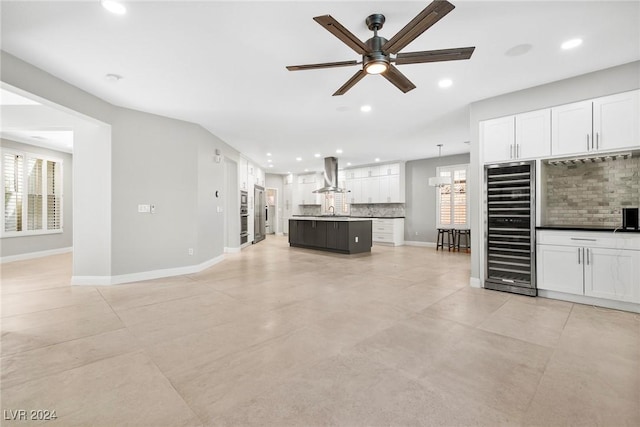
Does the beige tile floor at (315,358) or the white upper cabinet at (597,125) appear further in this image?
the white upper cabinet at (597,125)

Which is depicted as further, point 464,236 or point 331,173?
point 331,173

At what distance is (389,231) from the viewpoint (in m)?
9.39

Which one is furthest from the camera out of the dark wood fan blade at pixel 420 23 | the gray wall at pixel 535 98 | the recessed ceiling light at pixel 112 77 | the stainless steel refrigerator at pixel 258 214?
the stainless steel refrigerator at pixel 258 214

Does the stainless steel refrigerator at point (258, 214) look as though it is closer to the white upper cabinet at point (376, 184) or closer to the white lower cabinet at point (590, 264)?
the white upper cabinet at point (376, 184)

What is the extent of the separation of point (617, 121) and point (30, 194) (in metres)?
11.1

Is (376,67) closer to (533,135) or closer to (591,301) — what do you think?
(533,135)

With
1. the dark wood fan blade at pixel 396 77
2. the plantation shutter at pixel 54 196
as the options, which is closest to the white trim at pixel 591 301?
the dark wood fan blade at pixel 396 77

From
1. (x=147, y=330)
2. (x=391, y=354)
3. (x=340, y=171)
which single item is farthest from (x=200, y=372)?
(x=340, y=171)

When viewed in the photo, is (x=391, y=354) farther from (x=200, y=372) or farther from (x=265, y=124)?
(x=265, y=124)

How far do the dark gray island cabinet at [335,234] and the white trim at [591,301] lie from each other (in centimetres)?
419

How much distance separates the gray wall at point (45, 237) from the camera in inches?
251

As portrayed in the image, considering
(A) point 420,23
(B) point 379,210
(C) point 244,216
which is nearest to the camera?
(A) point 420,23

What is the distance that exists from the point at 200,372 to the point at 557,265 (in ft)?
14.1

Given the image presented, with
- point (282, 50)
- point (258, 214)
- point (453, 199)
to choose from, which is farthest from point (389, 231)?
point (282, 50)
